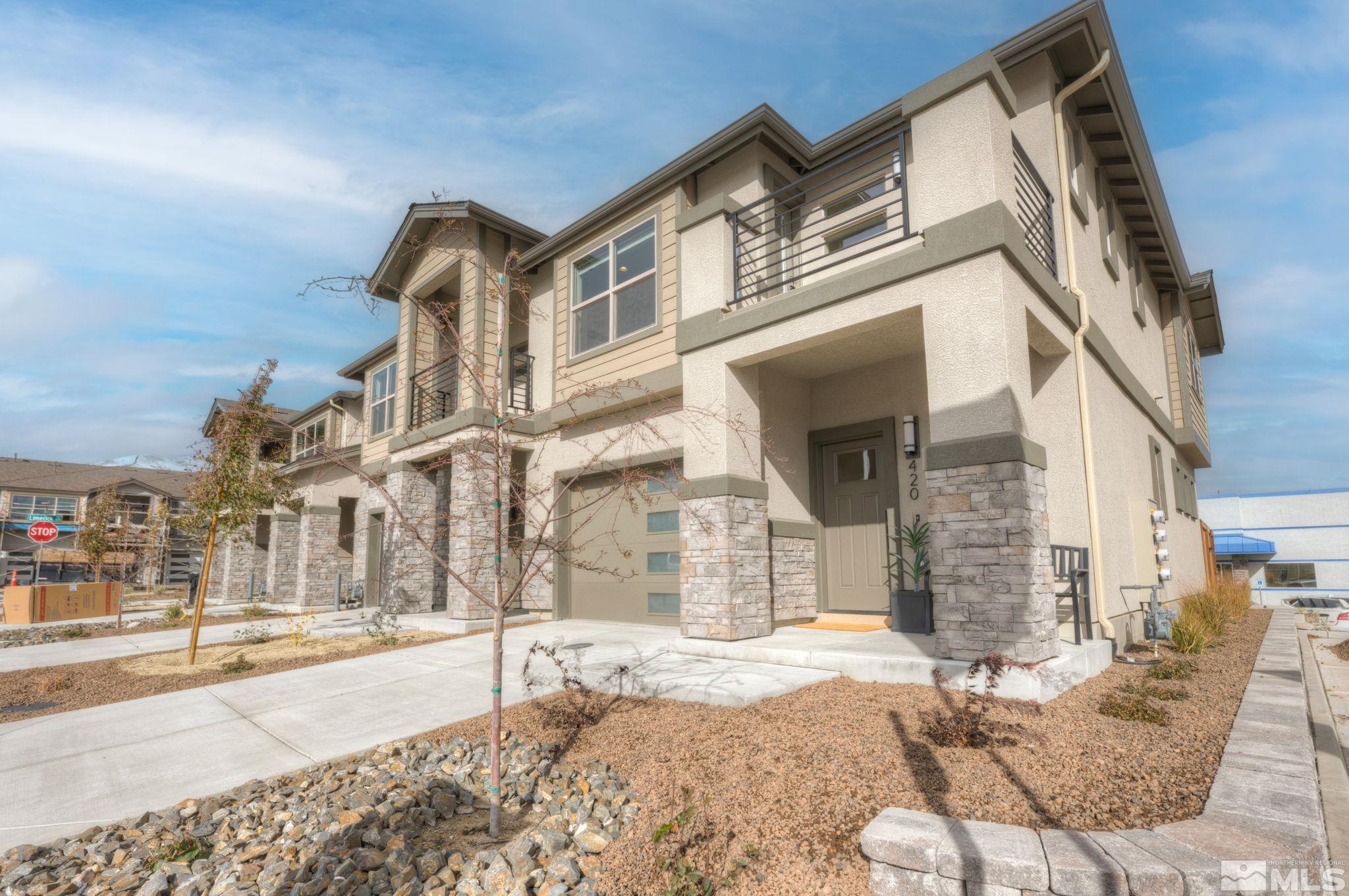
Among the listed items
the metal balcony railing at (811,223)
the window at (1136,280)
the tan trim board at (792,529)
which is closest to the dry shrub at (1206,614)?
the tan trim board at (792,529)

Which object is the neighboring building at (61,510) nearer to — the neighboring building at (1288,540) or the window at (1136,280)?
the window at (1136,280)

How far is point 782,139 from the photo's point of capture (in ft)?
30.4

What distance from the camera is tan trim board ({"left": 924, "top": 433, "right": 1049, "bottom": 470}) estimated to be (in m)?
5.68

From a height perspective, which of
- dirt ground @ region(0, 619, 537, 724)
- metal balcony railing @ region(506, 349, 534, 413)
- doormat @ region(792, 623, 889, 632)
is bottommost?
dirt ground @ region(0, 619, 537, 724)

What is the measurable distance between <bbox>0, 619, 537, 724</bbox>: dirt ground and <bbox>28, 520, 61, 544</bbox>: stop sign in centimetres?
1130

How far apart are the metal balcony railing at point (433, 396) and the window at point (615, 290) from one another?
3.93 metres

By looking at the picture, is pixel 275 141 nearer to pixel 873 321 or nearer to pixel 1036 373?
pixel 873 321

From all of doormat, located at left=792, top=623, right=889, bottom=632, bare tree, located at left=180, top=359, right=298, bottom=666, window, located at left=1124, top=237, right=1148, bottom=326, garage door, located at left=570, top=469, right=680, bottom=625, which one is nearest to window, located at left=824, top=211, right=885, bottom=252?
garage door, located at left=570, top=469, right=680, bottom=625

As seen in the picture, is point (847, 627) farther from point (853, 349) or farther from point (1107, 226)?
point (1107, 226)

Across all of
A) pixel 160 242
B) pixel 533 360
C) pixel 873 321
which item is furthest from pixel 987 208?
pixel 160 242

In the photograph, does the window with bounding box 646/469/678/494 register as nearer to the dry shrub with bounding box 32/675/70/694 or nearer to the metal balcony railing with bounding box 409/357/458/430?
the metal balcony railing with bounding box 409/357/458/430

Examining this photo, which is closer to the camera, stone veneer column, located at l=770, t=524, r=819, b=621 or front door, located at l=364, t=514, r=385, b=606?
stone veneer column, located at l=770, t=524, r=819, b=621

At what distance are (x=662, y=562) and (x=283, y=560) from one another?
14.9 metres

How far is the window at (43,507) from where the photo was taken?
117 feet
